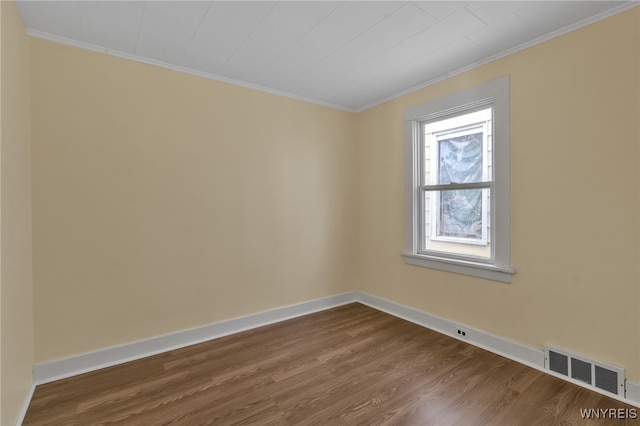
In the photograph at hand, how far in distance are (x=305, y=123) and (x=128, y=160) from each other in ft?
6.14

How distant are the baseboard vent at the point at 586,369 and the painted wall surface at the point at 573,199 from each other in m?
0.06

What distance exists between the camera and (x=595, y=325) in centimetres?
202

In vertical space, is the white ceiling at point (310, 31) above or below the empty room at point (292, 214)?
above

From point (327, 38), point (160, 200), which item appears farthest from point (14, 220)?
point (327, 38)

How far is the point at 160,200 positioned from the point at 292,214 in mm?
1361

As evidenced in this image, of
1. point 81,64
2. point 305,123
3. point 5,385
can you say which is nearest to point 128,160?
point 81,64

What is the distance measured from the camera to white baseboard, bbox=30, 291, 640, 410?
214 cm

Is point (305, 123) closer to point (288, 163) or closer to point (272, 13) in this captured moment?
point (288, 163)

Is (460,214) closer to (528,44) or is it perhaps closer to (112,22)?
(528,44)

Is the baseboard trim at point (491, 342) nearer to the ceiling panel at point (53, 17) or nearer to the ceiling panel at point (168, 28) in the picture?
the ceiling panel at point (168, 28)

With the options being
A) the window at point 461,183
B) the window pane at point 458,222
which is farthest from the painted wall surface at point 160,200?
the window pane at point 458,222

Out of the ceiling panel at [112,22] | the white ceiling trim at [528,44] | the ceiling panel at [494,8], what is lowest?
the white ceiling trim at [528,44]

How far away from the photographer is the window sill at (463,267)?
8.13ft

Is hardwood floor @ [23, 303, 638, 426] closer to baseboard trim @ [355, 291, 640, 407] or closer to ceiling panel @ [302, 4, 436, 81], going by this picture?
baseboard trim @ [355, 291, 640, 407]
